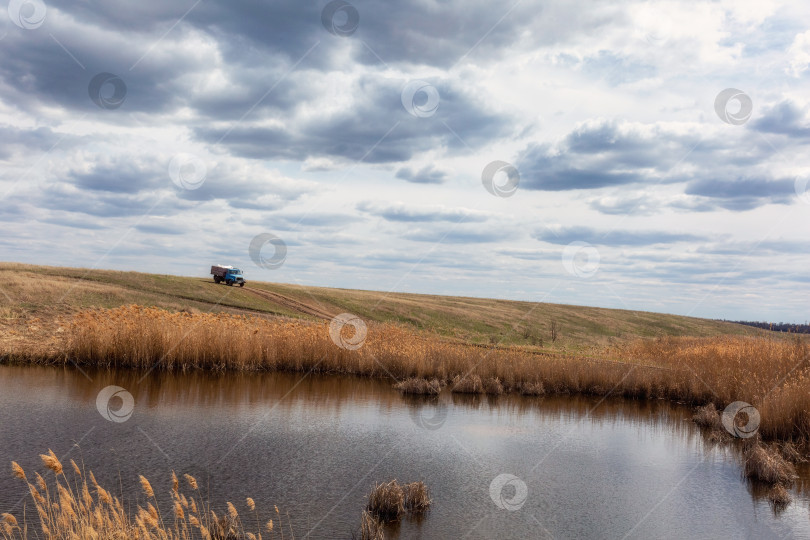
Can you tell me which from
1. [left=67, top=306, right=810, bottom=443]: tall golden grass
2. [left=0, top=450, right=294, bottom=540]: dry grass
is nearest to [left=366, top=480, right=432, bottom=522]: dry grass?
[left=0, top=450, right=294, bottom=540]: dry grass

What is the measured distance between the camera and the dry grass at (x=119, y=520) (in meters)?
7.00

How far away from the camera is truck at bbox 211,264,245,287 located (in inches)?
2115

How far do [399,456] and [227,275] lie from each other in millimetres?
43596

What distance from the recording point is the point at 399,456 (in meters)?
13.5

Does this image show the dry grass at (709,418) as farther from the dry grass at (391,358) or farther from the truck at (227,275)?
the truck at (227,275)

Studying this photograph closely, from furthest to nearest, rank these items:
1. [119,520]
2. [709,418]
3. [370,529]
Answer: [709,418]
[370,529]
[119,520]

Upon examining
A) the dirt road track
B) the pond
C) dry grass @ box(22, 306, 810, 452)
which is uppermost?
the dirt road track

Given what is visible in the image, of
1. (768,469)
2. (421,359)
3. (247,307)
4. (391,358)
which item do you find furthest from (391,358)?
(247,307)

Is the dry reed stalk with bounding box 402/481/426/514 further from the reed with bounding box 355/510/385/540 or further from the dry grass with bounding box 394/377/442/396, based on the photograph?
the dry grass with bounding box 394/377/442/396

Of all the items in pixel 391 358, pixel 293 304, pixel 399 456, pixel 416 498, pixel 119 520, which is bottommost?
pixel 399 456

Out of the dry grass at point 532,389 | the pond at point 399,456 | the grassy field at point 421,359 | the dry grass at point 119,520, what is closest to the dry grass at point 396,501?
the pond at point 399,456

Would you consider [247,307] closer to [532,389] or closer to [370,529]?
[532,389]

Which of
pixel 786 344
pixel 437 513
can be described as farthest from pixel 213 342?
pixel 786 344

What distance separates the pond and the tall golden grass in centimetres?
245
